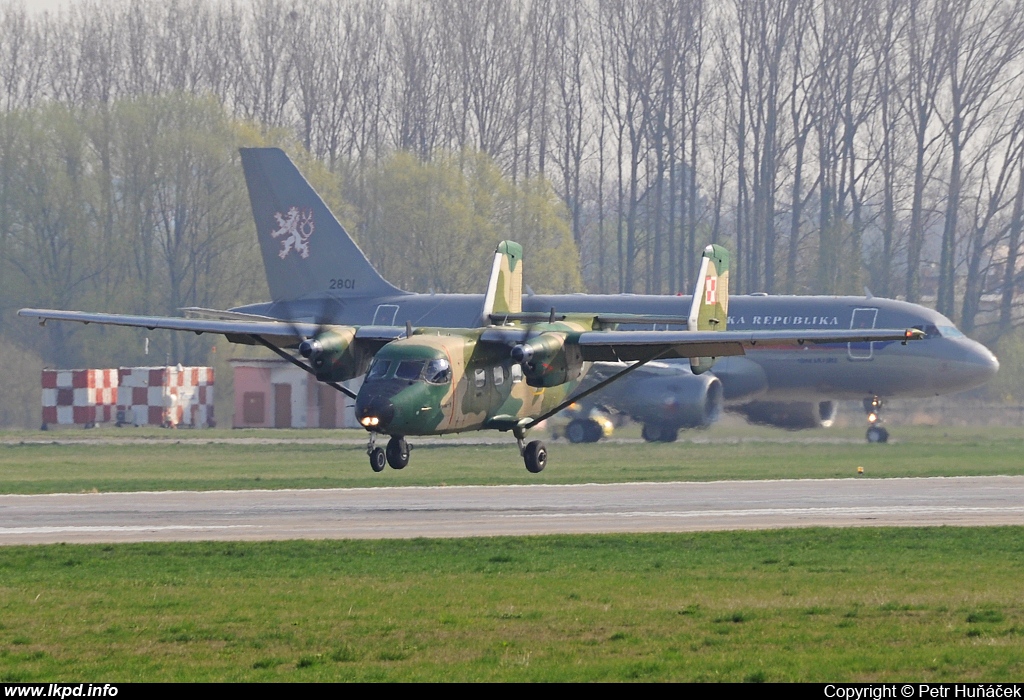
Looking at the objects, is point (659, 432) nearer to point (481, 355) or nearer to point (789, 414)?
point (789, 414)

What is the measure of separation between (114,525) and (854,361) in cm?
2640

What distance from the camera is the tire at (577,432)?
4591 centimetres

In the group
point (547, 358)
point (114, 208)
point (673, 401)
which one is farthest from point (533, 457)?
point (114, 208)

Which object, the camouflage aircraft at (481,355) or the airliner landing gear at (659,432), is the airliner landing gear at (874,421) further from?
the camouflage aircraft at (481,355)

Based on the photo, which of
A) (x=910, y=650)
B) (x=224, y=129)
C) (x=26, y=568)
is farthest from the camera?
(x=224, y=129)

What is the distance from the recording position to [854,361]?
45.4 m

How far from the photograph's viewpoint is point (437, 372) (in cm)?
2767

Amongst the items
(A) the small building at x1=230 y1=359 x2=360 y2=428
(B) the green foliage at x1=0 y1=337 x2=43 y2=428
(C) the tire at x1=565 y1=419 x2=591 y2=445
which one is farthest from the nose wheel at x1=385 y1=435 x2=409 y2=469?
(B) the green foliage at x1=0 y1=337 x2=43 y2=428

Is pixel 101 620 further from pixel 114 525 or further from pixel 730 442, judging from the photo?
pixel 730 442

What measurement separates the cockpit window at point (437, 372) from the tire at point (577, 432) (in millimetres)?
18289

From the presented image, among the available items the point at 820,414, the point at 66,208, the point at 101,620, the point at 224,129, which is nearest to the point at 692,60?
the point at 224,129

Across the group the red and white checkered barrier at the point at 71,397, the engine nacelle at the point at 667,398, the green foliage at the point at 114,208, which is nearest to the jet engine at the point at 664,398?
the engine nacelle at the point at 667,398

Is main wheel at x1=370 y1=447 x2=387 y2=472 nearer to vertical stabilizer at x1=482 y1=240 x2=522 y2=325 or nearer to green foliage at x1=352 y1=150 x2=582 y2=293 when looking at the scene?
vertical stabilizer at x1=482 y1=240 x2=522 y2=325

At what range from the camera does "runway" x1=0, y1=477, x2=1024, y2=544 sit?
25.8 meters
